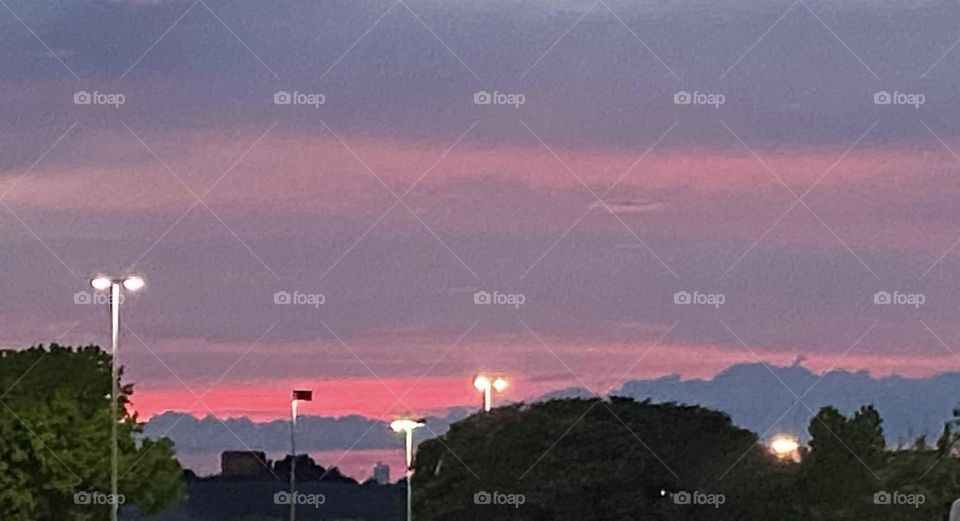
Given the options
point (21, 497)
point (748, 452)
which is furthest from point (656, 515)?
point (21, 497)

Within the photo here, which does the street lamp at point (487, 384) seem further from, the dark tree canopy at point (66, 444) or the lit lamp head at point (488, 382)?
the dark tree canopy at point (66, 444)

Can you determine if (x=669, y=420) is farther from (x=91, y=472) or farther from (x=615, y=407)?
(x=91, y=472)

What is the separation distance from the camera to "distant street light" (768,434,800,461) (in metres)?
91.2

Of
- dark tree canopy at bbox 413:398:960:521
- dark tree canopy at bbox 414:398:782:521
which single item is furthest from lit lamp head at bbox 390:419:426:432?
dark tree canopy at bbox 414:398:782:521

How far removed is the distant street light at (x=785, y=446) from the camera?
299ft

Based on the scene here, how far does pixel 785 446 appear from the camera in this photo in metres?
91.8

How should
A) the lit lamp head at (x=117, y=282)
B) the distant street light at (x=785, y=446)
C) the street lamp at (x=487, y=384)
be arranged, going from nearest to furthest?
the lit lamp head at (x=117, y=282) → the street lamp at (x=487, y=384) → the distant street light at (x=785, y=446)

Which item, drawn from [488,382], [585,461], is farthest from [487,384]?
[585,461]

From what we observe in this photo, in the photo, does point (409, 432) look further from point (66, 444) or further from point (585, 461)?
point (66, 444)

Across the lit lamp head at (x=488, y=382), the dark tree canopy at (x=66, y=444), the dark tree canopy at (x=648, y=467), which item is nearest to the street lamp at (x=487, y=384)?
the lit lamp head at (x=488, y=382)

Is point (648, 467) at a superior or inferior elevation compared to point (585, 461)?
inferior

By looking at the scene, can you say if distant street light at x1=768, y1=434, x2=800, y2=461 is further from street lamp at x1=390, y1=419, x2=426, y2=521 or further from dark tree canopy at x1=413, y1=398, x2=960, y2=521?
street lamp at x1=390, y1=419, x2=426, y2=521

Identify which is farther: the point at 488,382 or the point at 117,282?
the point at 488,382

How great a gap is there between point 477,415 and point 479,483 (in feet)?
11.8
